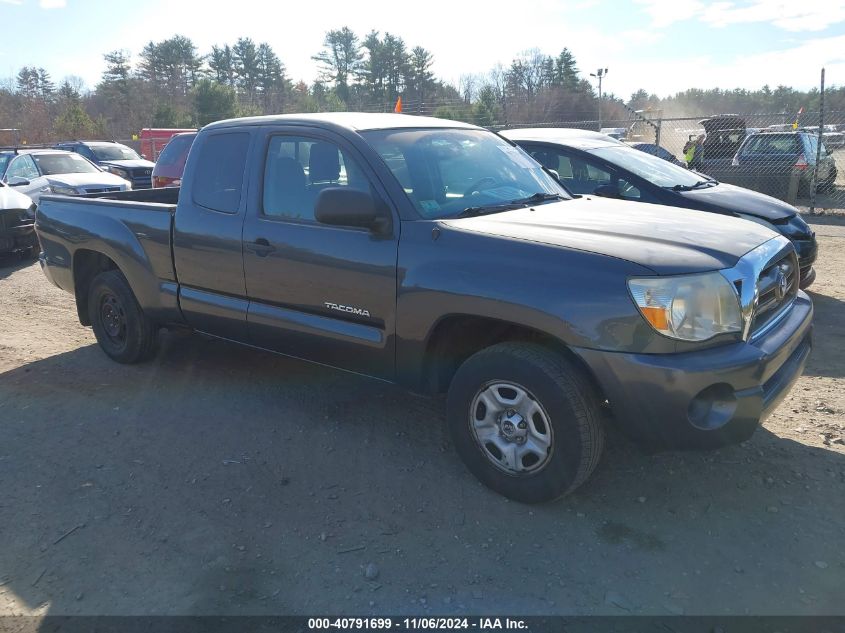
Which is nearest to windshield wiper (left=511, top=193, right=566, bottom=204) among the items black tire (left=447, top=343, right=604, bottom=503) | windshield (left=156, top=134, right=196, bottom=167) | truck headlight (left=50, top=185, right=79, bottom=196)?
black tire (left=447, top=343, right=604, bottom=503)

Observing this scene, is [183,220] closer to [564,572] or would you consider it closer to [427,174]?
[427,174]

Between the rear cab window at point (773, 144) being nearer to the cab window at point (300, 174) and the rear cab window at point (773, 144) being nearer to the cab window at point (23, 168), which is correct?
the cab window at point (300, 174)

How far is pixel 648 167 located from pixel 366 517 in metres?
5.24

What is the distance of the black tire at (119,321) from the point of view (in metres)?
5.25

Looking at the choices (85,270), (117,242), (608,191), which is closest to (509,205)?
(608,191)

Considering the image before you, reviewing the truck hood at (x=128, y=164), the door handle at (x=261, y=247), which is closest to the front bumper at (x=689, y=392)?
the door handle at (x=261, y=247)

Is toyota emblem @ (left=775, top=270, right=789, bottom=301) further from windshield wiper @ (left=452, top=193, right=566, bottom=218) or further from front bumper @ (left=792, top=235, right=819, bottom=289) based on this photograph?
front bumper @ (left=792, top=235, right=819, bottom=289)

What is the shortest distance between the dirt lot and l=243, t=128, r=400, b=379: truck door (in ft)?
2.09

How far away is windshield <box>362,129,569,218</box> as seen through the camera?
12.3ft

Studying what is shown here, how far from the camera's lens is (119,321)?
5418 millimetres

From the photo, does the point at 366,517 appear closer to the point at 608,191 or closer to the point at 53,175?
the point at 608,191

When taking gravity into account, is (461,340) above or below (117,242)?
below

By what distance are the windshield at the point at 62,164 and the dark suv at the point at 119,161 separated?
10.6ft

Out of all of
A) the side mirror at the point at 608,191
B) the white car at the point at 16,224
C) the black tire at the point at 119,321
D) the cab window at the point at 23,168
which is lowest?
the black tire at the point at 119,321
